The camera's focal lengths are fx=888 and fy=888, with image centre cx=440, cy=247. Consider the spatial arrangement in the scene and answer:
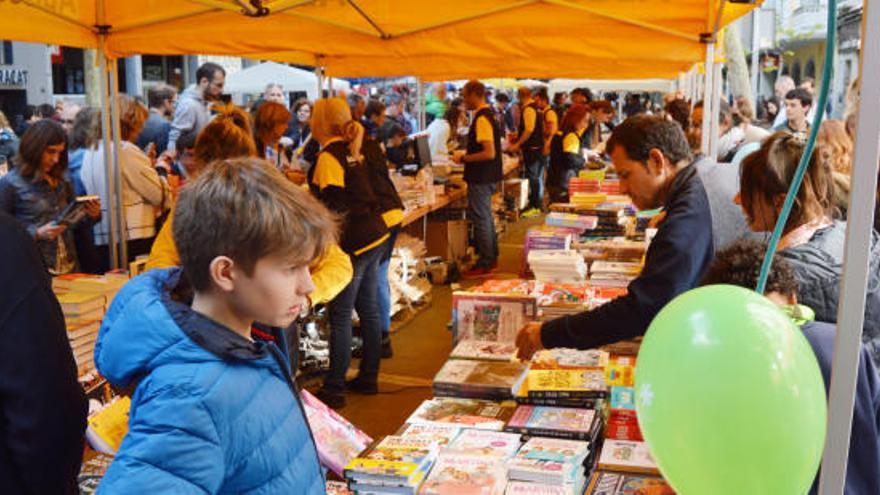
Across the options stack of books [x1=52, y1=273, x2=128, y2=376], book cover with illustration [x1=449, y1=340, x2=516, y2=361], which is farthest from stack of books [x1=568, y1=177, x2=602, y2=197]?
stack of books [x1=52, y1=273, x2=128, y2=376]

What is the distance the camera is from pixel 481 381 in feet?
10.2

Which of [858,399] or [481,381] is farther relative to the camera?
[481,381]

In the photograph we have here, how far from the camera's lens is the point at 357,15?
5289 mm

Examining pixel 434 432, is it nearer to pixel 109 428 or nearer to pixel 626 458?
pixel 626 458

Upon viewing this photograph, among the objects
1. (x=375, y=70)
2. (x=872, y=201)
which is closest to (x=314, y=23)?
(x=375, y=70)

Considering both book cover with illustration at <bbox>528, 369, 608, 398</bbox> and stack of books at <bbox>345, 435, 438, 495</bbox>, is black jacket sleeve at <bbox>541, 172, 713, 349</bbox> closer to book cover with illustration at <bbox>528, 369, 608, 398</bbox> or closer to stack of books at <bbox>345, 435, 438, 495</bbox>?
book cover with illustration at <bbox>528, 369, 608, 398</bbox>

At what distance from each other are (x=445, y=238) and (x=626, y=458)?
22.0ft

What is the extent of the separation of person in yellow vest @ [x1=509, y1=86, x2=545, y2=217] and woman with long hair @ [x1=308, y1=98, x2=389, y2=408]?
8.20 metres

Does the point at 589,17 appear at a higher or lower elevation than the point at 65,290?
higher

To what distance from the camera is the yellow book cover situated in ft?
7.76

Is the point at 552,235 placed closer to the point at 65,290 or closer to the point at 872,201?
the point at 65,290

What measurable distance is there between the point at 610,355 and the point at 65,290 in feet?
7.92

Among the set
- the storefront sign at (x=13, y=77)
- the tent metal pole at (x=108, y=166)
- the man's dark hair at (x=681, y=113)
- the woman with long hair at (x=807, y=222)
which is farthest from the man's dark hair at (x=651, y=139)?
the storefront sign at (x=13, y=77)

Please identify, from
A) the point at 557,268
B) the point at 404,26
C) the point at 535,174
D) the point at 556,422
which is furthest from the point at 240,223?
the point at 535,174
